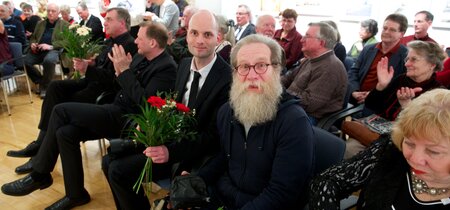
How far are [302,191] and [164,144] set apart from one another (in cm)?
82

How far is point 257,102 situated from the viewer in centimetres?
181

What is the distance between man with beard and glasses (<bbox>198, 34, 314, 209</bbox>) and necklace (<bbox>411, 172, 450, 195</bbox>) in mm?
442

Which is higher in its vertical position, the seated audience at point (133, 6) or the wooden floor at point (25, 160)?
the seated audience at point (133, 6)

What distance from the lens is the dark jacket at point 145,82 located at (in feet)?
8.93

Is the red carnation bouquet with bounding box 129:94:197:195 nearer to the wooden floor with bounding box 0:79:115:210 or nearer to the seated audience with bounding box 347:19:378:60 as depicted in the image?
the wooden floor with bounding box 0:79:115:210

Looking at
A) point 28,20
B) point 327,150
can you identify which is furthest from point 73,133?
point 28,20

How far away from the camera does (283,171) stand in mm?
1681

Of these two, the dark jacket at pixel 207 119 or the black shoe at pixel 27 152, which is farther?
the black shoe at pixel 27 152

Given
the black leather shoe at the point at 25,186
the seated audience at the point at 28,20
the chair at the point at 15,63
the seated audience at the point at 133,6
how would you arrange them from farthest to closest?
1. the seated audience at the point at 28,20
2. the seated audience at the point at 133,6
3. the chair at the point at 15,63
4. the black leather shoe at the point at 25,186

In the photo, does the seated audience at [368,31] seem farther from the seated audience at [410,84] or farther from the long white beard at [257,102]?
the long white beard at [257,102]

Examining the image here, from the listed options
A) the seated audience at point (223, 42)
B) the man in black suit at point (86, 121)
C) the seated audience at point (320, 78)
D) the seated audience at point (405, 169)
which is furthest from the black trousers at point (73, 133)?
the seated audience at point (405, 169)

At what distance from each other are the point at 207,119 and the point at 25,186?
1.72 metres

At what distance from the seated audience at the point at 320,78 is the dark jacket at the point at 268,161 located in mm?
1287

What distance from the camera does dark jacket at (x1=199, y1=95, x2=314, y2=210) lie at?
1.68 m
